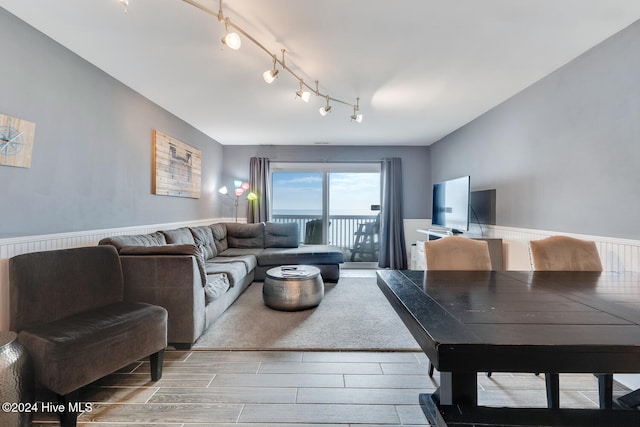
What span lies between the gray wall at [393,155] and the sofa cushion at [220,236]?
37.0 inches

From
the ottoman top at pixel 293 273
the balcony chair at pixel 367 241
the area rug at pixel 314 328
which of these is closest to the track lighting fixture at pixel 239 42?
the ottoman top at pixel 293 273

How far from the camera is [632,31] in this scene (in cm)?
189

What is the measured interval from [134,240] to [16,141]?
1.07 m

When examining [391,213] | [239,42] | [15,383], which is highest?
[239,42]

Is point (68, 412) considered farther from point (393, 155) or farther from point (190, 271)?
point (393, 155)

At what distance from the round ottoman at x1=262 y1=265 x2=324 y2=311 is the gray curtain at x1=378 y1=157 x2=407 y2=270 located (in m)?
2.61

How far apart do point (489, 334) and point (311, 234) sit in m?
4.94

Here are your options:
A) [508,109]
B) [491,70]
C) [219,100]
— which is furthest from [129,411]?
[508,109]

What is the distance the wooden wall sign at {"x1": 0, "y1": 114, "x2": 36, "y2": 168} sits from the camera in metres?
1.82

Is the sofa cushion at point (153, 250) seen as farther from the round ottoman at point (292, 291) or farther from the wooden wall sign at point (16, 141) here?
the round ottoman at point (292, 291)

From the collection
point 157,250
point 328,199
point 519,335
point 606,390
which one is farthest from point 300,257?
point 519,335

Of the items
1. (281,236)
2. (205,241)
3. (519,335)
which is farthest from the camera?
(281,236)

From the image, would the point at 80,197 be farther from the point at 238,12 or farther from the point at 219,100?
the point at 238,12

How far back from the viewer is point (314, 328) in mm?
2623
